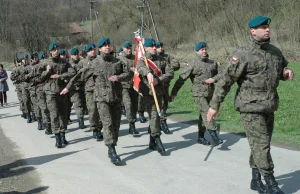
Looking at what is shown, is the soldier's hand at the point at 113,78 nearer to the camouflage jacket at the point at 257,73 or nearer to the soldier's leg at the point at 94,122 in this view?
the soldier's leg at the point at 94,122

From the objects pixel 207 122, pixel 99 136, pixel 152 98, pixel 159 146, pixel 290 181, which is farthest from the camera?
pixel 99 136

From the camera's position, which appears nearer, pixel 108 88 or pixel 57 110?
pixel 108 88

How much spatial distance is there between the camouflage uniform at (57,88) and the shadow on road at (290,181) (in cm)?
506

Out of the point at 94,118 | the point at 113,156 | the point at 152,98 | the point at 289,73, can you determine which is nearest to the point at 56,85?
the point at 94,118

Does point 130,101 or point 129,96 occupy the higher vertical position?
point 129,96

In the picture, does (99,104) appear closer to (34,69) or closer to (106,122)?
(106,122)

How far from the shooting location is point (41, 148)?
9.29 meters

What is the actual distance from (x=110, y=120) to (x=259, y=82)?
10.7 feet

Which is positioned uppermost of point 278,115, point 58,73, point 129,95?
point 58,73

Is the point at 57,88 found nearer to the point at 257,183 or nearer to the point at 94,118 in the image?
the point at 94,118

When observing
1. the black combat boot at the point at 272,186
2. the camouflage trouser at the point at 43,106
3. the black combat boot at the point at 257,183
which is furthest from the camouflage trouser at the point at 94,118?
the black combat boot at the point at 272,186

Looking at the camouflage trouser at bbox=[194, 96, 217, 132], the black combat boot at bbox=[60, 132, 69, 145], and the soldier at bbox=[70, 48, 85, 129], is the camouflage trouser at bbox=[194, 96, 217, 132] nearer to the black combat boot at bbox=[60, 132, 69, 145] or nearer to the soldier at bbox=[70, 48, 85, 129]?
the black combat boot at bbox=[60, 132, 69, 145]

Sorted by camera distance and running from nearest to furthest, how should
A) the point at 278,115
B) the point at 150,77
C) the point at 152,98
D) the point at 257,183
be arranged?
the point at 257,183
the point at 150,77
the point at 152,98
the point at 278,115

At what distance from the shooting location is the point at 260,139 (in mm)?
5227
